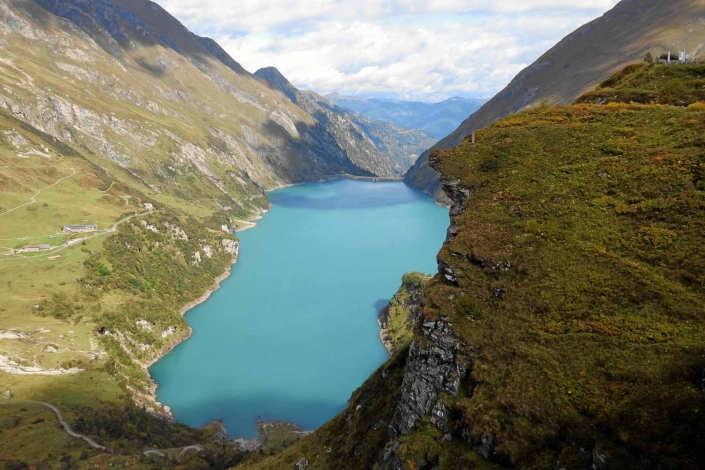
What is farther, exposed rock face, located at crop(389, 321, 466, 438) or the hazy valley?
exposed rock face, located at crop(389, 321, 466, 438)

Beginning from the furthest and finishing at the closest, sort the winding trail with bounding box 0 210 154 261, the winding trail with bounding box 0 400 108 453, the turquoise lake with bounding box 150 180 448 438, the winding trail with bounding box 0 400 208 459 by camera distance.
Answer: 1. the winding trail with bounding box 0 210 154 261
2. the turquoise lake with bounding box 150 180 448 438
3. the winding trail with bounding box 0 400 208 459
4. the winding trail with bounding box 0 400 108 453

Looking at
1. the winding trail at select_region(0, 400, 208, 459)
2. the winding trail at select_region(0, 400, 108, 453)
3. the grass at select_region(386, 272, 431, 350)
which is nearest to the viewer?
the winding trail at select_region(0, 400, 108, 453)

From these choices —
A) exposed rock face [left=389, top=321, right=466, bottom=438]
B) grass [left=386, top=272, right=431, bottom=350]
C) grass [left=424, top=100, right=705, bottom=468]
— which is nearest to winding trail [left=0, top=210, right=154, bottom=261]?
grass [left=386, top=272, right=431, bottom=350]

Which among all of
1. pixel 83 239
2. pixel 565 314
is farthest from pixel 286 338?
pixel 565 314

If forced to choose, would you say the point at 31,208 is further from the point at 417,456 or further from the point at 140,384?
the point at 417,456

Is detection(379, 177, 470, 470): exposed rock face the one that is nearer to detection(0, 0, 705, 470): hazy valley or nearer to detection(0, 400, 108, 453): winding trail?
detection(0, 0, 705, 470): hazy valley

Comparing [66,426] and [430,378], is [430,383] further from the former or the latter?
[66,426]
